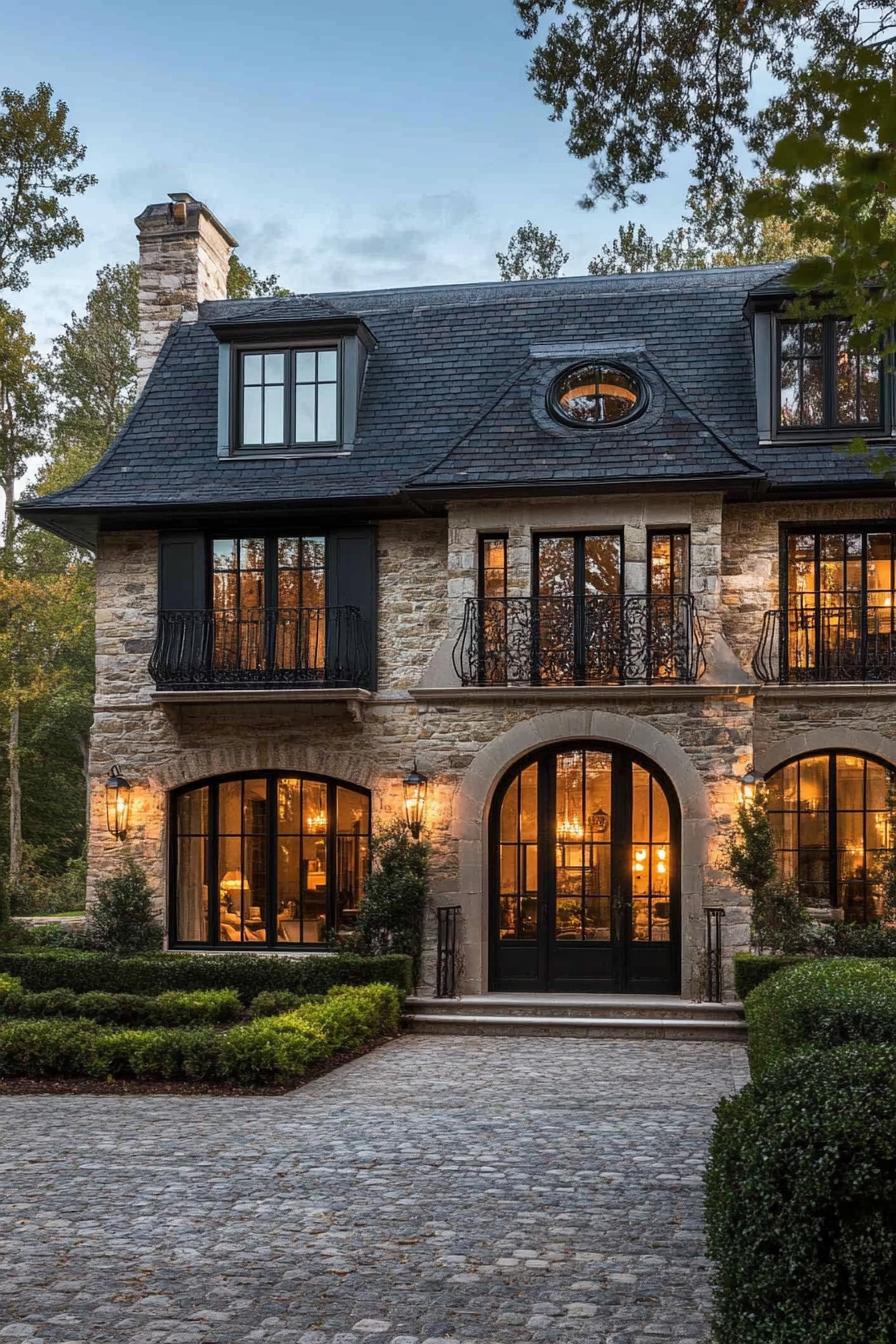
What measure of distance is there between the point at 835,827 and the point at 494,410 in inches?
242

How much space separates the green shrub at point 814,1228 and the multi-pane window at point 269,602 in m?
12.5

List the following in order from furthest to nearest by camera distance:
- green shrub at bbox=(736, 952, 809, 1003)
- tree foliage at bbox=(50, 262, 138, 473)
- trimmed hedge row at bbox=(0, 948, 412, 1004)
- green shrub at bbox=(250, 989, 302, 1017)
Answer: tree foliage at bbox=(50, 262, 138, 473), trimmed hedge row at bbox=(0, 948, 412, 1004), green shrub at bbox=(736, 952, 809, 1003), green shrub at bbox=(250, 989, 302, 1017)

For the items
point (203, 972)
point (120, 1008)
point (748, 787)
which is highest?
point (748, 787)

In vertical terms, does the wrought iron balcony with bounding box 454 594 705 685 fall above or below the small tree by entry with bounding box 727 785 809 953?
above

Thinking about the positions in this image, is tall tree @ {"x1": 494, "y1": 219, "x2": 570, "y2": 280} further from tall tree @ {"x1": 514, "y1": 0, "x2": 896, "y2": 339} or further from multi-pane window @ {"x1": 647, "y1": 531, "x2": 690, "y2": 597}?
tall tree @ {"x1": 514, "y1": 0, "x2": 896, "y2": 339}

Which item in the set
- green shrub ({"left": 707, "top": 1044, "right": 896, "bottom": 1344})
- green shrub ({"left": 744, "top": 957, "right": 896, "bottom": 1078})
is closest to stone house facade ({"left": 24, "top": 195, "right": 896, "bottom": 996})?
green shrub ({"left": 744, "top": 957, "right": 896, "bottom": 1078})

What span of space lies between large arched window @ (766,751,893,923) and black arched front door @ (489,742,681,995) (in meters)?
1.33

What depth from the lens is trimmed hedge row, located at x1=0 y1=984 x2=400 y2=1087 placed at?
1152cm

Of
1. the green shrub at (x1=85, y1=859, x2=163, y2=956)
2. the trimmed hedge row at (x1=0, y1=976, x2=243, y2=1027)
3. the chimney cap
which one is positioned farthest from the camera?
the chimney cap

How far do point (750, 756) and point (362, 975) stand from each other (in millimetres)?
4700

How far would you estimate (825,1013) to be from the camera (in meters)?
7.89

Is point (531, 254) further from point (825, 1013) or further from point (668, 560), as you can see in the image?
point (825, 1013)

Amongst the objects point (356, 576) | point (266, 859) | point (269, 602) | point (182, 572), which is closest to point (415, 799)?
point (266, 859)

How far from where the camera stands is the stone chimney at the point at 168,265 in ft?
65.4
